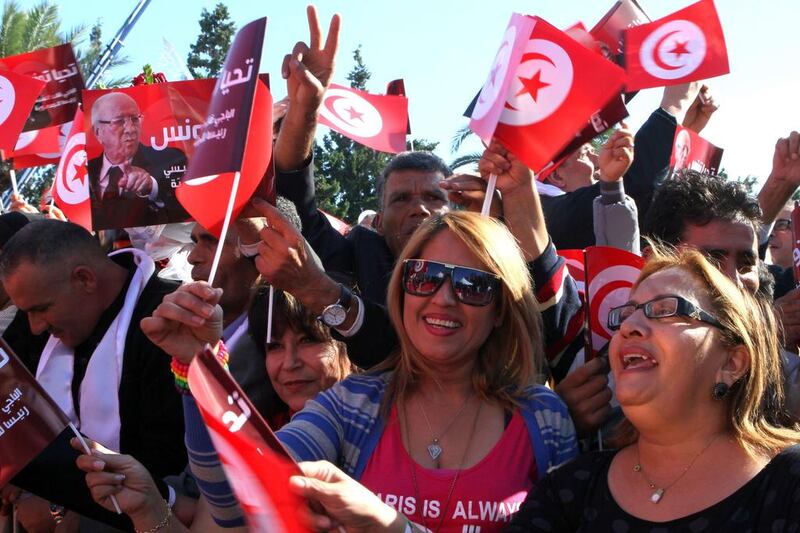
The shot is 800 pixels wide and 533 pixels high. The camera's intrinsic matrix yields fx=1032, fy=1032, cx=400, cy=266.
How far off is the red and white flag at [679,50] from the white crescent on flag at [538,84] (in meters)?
1.93

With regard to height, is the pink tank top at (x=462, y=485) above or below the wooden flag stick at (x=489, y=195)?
below

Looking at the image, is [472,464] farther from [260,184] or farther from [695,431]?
[260,184]

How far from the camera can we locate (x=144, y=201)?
4211 millimetres

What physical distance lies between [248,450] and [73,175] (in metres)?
4.36

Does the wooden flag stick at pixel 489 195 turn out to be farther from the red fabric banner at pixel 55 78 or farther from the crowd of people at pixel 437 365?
the red fabric banner at pixel 55 78

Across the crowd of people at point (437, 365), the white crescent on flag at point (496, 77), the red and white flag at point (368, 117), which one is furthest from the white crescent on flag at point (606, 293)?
the red and white flag at point (368, 117)

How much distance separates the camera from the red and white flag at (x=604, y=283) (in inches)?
130

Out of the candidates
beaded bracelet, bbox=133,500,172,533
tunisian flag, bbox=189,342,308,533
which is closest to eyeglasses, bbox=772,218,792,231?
beaded bracelet, bbox=133,500,172,533

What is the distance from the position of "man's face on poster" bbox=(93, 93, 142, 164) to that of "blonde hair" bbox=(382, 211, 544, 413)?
1.87 meters

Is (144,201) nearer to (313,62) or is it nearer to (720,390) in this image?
(313,62)

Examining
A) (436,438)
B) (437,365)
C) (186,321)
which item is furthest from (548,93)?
(186,321)

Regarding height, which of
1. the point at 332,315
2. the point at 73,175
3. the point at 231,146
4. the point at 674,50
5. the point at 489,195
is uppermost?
the point at 674,50

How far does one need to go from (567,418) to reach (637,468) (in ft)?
1.02

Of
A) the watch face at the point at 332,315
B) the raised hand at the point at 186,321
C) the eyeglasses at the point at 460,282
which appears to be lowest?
the watch face at the point at 332,315
